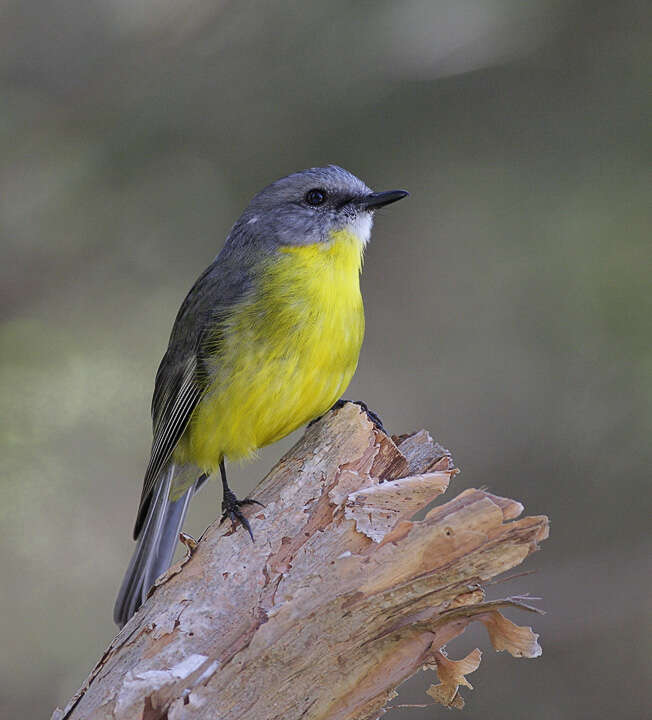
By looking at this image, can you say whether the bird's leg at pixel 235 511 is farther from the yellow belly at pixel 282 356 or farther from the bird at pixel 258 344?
the yellow belly at pixel 282 356

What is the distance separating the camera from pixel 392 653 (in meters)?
3.00

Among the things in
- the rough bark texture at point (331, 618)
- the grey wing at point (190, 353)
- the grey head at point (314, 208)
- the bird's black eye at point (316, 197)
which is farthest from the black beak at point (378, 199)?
the rough bark texture at point (331, 618)

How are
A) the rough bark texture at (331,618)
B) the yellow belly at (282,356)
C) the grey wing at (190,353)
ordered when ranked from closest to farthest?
the rough bark texture at (331,618), the yellow belly at (282,356), the grey wing at (190,353)

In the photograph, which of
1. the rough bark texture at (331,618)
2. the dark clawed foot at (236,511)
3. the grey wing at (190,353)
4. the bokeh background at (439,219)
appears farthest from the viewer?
the bokeh background at (439,219)

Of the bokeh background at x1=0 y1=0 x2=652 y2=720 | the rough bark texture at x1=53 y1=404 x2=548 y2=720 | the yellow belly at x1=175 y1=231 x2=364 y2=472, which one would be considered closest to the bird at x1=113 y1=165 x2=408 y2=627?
the yellow belly at x1=175 y1=231 x2=364 y2=472

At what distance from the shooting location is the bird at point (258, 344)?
4.07m

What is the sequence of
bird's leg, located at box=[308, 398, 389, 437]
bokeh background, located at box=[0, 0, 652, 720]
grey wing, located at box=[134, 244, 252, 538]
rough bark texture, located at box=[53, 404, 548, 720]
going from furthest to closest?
bokeh background, located at box=[0, 0, 652, 720] → grey wing, located at box=[134, 244, 252, 538] → bird's leg, located at box=[308, 398, 389, 437] → rough bark texture, located at box=[53, 404, 548, 720]

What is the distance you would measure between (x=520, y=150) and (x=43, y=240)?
10.0ft

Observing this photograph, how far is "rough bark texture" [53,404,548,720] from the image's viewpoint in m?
2.91

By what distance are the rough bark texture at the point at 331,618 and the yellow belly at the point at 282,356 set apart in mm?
869

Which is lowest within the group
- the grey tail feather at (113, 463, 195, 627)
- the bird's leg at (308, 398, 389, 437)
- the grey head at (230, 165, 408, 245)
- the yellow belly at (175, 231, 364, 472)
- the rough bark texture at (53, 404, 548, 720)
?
the grey tail feather at (113, 463, 195, 627)

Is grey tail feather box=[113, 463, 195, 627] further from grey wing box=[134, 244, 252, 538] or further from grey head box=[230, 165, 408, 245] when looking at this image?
grey head box=[230, 165, 408, 245]

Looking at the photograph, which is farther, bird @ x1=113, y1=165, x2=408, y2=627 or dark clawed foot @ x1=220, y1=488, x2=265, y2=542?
bird @ x1=113, y1=165, x2=408, y2=627

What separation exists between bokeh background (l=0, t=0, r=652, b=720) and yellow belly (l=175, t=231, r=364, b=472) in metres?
1.97
